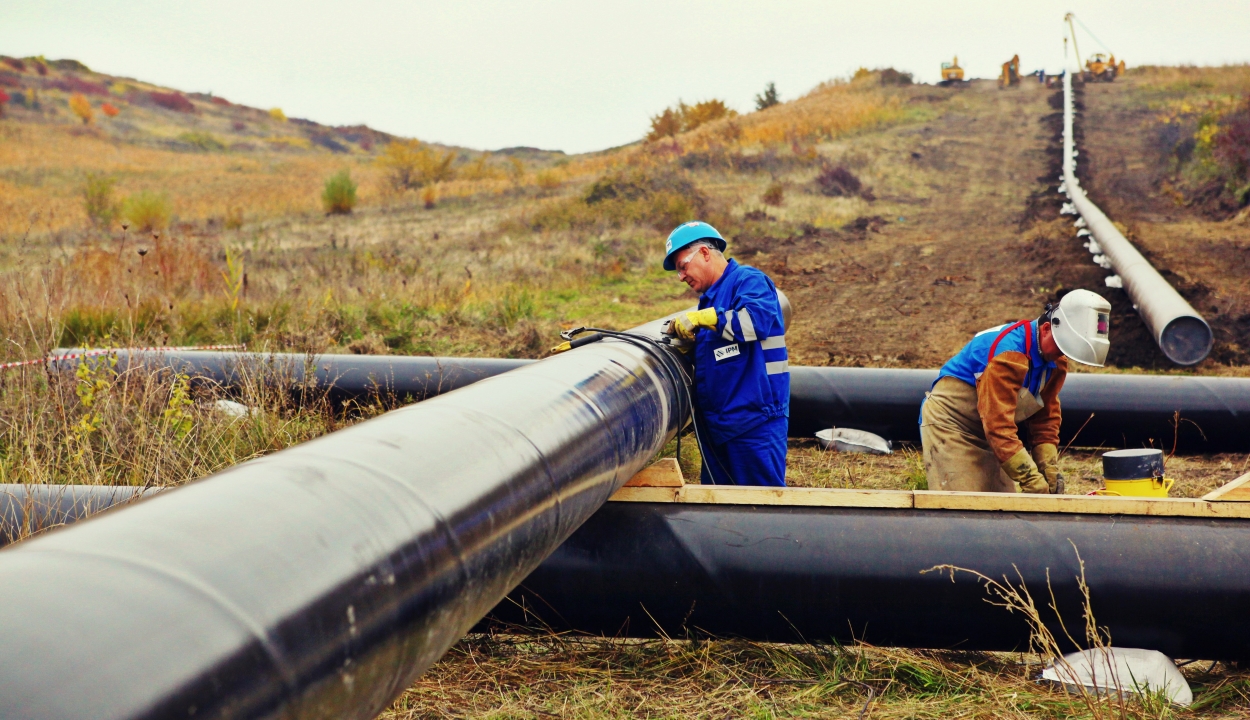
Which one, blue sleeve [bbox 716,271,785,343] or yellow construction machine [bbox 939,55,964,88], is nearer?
blue sleeve [bbox 716,271,785,343]

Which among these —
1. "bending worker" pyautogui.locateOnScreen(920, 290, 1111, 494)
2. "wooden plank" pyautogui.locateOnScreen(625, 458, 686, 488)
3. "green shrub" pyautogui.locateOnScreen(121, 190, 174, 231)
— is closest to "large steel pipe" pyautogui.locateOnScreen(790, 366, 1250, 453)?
"bending worker" pyautogui.locateOnScreen(920, 290, 1111, 494)

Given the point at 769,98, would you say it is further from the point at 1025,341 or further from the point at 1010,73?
the point at 1025,341

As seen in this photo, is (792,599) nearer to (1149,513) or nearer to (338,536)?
(1149,513)

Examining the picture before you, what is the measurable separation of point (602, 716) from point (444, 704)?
1.68ft

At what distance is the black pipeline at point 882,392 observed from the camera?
17.6ft

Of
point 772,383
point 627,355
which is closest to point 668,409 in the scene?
point 627,355

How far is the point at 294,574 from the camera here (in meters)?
1.28

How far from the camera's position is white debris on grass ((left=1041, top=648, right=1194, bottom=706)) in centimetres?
277

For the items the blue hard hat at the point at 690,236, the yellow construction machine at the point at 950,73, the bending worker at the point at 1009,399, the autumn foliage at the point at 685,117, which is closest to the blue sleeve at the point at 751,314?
the blue hard hat at the point at 690,236

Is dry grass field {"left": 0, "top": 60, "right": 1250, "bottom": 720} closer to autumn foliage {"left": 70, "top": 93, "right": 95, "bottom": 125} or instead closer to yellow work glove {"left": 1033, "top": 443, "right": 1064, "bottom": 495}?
yellow work glove {"left": 1033, "top": 443, "right": 1064, "bottom": 495}

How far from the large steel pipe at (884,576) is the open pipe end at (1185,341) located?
4.62 metres

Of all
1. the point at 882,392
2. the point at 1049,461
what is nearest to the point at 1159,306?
→ the point at 882,392

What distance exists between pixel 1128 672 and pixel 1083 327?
1507 millimetres

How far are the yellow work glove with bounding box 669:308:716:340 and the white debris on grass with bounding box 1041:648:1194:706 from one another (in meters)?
1.80
